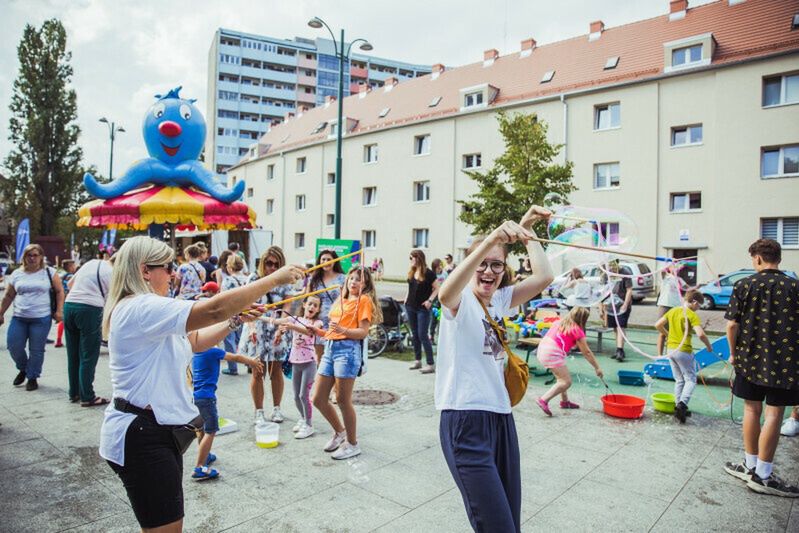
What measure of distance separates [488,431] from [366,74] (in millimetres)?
81955

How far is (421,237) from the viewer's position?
3180 centimetres

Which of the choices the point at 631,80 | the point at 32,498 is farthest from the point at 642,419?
the point at 631,80

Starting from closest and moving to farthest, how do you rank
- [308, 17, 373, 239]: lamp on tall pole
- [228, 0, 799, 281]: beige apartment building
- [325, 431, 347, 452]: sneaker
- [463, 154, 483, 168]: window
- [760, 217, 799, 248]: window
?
[325, 431, 347, 452]: sneaker < [308, 17, 373, 239]: lamp on tall pole < [760, 217, 799, 248]: window < [228, 0, 799, 281]: beige apartment building < [463, 154, 483, 168]: window

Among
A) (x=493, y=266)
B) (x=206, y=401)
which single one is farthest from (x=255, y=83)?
(x=493, y=266)

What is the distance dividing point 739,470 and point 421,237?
27685 mm

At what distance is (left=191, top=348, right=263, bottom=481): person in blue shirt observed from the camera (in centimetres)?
405

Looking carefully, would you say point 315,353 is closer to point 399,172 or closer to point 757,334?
point 757,334

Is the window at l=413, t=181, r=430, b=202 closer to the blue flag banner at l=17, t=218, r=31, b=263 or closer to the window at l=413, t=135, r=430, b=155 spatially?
the window at l=413, t=135, r=430, b=155

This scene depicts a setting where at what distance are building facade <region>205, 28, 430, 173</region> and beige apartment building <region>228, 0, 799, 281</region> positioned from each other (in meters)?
35.1

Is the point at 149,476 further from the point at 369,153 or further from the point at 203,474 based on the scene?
the point at 369,153

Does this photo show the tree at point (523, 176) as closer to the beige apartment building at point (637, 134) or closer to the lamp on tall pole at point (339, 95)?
the beige apartment building at point (637, 134)

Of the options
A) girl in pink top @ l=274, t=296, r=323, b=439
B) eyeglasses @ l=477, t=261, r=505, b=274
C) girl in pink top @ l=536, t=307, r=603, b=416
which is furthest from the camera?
girl in pink top @ l=536, t=307, r=603, b=416

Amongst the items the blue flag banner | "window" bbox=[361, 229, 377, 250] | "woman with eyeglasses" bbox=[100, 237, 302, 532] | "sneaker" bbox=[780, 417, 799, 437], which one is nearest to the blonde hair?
"woman with eyeglasses" bbox=[100, 237, 302, 532]

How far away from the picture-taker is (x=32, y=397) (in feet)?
20.9
